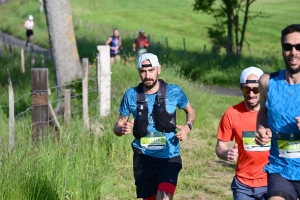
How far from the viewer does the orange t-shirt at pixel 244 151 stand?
19.3ft

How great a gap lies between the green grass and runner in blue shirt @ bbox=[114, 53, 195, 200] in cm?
78

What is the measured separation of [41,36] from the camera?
4666 cm

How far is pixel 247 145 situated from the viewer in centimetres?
593

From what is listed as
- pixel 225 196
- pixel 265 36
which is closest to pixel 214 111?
pixel 225 196

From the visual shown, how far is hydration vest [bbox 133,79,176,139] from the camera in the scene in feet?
21.4

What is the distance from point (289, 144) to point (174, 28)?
2212 inches

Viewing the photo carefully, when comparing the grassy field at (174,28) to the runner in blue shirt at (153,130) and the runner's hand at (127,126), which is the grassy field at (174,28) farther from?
the runner's hand at (127,126)

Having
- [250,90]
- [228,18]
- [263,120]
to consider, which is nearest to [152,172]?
[250,90]

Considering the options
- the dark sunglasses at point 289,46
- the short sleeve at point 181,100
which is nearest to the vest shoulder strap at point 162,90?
the short sleeve at point 181,100

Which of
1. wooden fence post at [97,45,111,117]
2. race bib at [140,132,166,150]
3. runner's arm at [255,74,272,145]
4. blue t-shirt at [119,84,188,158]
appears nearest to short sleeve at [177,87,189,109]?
blue t-shirt at [119,84,188,158]

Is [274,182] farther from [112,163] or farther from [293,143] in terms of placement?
[112,163]

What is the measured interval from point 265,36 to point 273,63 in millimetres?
27588

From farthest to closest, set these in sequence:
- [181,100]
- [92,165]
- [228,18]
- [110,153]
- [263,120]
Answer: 1. [228,18]
2. [110,153]
3. [92,165]
4. [181,100]
5. [263,120]

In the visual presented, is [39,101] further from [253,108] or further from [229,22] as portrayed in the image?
[229,22]
